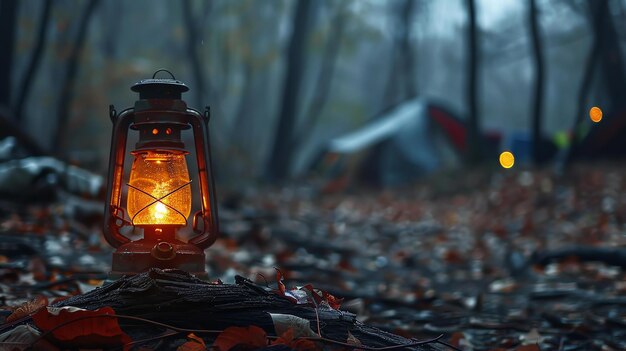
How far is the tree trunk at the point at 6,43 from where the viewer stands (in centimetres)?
923

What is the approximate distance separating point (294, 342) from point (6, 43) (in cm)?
836

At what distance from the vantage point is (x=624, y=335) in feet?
12.5

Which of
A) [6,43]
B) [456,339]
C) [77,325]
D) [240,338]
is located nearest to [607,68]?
[6,43]

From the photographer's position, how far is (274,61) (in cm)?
3503

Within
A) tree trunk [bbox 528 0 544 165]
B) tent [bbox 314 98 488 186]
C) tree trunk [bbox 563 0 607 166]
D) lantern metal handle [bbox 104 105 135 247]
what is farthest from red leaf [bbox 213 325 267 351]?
tent [bbox 314 98 488 186]

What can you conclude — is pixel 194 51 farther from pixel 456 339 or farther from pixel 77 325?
pixel 77 325

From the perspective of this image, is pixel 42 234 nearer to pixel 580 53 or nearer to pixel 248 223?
pixel 248 223

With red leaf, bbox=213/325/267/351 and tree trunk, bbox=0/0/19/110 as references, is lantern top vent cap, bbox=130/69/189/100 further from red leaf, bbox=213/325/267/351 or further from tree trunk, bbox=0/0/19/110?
tree trunk, bbox=0/0/19/110

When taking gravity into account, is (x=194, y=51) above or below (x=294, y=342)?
above

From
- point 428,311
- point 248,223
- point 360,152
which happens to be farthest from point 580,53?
point 428,311

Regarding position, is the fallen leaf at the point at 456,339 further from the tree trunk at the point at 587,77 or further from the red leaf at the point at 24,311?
the tree trunk at the point at 587,77

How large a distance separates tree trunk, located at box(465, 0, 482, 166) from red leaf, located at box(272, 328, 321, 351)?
12867 millimetres

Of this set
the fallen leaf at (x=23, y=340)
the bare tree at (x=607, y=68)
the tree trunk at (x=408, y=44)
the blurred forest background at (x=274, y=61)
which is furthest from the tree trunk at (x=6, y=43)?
the tree trunk at (x=408, y=44)

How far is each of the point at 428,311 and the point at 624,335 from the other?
1153 millimetres
